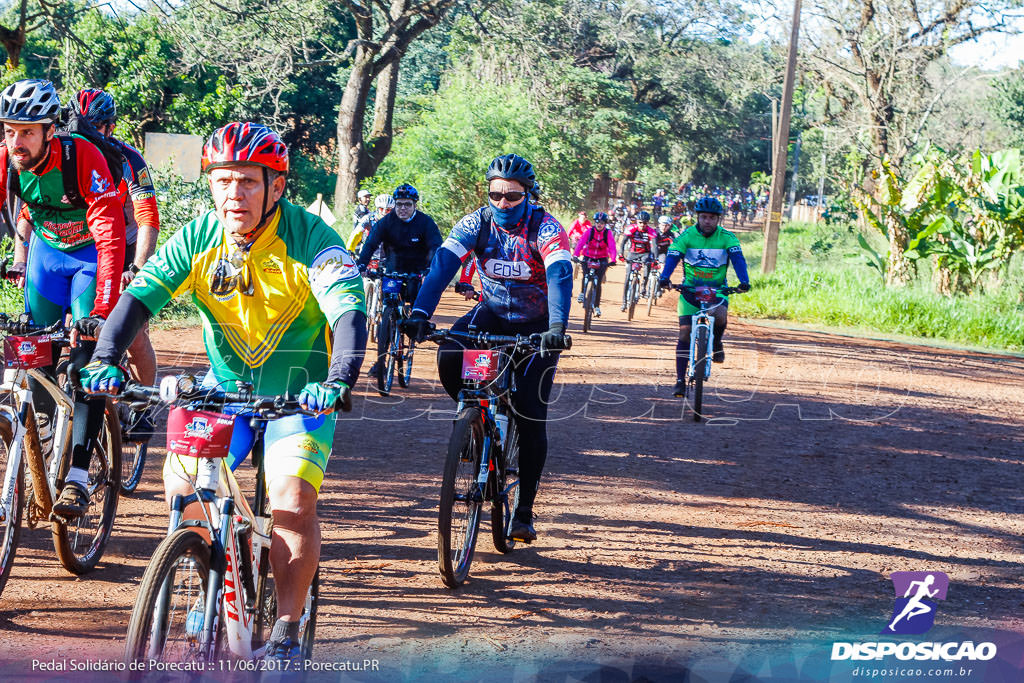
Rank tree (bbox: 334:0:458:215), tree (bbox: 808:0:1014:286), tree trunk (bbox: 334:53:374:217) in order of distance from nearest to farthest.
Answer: tree (bbox: 334:0:458:215)
tree trunk (bbox: 334:53:374:217)
tree (bbox: 808:0:1014:286)

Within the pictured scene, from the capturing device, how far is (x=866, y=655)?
5.15 m

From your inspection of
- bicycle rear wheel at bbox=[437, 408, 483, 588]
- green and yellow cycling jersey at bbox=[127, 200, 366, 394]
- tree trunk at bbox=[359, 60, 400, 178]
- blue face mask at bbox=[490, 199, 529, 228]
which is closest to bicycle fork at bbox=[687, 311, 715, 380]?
blue face mask at bbox=[490, 199, 529, 228]

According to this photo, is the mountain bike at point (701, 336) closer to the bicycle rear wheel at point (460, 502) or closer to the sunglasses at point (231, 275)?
the bicycle rear wheel at point (460, 502)

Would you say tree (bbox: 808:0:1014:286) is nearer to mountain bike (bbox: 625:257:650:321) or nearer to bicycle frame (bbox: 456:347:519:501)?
mountain bike (bbox: 625:257:650:321)

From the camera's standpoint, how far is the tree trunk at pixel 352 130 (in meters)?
26.2

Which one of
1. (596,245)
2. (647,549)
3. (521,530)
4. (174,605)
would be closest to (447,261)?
(521,530)

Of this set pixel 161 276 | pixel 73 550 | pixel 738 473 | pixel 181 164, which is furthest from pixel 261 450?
pixel 181 164

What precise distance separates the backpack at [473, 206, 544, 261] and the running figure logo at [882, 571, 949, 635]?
273 cm

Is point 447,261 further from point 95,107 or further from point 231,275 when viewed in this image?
point 231,275

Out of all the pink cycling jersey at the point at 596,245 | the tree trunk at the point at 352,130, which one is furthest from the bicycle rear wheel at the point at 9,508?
the tree trunk at the point at 352,130

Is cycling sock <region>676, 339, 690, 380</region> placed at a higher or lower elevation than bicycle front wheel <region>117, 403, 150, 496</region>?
higher

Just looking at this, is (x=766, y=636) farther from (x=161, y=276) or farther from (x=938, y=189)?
(x=938, y=189)

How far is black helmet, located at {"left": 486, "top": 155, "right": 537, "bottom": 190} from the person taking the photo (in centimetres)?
623

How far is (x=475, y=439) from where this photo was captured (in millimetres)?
5820
